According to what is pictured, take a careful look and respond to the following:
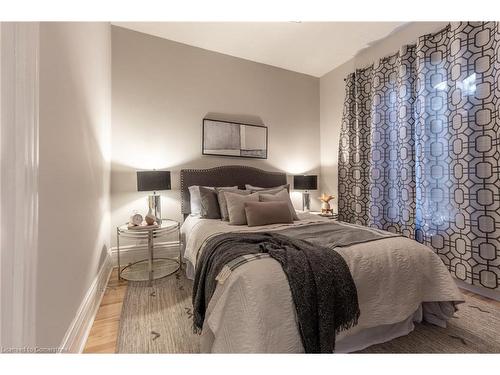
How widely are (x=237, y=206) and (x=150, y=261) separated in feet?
3.55

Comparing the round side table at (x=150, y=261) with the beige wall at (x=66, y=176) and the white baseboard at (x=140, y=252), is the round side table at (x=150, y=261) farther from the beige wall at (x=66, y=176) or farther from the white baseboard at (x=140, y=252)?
the beige wall at (x=66, y=176)

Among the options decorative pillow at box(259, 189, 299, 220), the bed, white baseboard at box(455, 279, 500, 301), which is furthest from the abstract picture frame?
white baseboard at box(455, 279, 500, 301)

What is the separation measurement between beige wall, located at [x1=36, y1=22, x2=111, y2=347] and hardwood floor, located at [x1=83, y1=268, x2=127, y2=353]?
0.30 m

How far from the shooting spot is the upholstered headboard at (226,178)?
10.1 ft

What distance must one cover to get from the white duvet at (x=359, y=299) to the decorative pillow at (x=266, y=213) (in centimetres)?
96

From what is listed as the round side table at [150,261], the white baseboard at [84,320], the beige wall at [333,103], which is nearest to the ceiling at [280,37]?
the beige wall at [333,103]

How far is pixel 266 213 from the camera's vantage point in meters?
2.36

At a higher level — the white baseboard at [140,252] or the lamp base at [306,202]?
the lamp base at [306,202]

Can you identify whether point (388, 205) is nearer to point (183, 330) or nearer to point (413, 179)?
point (413, 179)

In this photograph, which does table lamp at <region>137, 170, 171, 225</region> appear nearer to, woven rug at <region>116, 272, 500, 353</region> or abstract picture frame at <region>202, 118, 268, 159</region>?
abstract picture frame at <region>202, 118, 268, 159</region>

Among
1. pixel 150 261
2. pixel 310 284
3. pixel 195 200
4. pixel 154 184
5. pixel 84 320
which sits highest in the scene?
pixel 154 184

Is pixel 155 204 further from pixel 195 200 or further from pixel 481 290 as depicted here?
pixel 481 290

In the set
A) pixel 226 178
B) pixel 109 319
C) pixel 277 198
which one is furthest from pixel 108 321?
pixel 226 178
